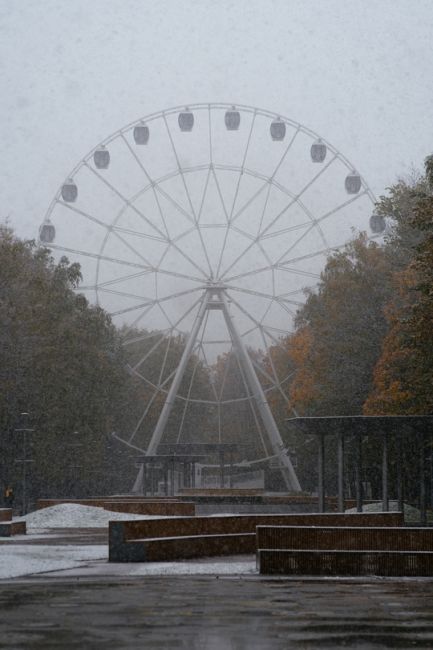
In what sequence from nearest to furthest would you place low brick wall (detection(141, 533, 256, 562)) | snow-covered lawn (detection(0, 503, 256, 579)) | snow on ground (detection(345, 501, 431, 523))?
1. snow-covered lawn (detection(0, 503, 256, 579))
2. low brick wall (detection(141, 533, 256, 562))
3. snow on ground (detection(345, 501, 431, 523))

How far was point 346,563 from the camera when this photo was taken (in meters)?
17.9

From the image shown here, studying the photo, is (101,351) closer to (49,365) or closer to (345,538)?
(49,365)

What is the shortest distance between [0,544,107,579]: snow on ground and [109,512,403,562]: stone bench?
2.26 feet

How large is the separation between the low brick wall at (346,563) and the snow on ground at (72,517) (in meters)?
18.6

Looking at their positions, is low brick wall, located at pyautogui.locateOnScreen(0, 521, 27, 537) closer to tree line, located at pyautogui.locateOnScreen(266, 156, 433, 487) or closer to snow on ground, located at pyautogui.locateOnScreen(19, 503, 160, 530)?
snow on ground, located at pyautogui.locateOnScreen(19, 503, 160, 530)

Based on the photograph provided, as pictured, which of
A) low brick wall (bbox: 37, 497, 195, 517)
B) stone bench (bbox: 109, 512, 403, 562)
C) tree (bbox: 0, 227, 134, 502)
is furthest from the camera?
tree (bbox: 0, 227, 134, 502)

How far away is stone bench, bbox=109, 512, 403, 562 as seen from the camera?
827 inches

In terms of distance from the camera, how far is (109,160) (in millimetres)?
61031

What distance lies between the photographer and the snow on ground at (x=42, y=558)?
736 inches

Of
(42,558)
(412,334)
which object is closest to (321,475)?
(412,334)

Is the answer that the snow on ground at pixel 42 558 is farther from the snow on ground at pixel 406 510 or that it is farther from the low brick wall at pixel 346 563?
the snow on ground at pixel 406 510

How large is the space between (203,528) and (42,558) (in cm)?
488

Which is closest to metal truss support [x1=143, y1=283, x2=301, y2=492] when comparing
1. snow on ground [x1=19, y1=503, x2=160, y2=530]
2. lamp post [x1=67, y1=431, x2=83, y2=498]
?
lamp post [x1=67, y1=431, x2=83, y2=498]

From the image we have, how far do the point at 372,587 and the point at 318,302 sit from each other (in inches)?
1662
